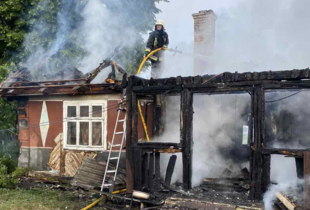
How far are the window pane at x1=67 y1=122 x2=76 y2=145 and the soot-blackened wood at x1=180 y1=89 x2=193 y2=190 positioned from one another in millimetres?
4772

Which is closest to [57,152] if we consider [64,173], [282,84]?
[64,173]

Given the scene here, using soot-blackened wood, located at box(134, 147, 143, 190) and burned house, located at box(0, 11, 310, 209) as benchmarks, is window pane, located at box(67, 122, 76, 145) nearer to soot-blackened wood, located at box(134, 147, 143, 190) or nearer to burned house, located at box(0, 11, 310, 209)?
burned house, located at box(0, 11, 310, 209)

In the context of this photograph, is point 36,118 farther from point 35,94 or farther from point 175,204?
point 175,204

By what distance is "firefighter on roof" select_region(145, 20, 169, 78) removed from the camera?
1110cm

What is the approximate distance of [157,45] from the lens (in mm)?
11242

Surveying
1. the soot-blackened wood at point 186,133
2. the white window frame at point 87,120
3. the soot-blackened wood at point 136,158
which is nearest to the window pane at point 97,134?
the white window frame at point 87,120

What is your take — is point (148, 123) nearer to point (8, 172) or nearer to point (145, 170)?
point (145, 170)

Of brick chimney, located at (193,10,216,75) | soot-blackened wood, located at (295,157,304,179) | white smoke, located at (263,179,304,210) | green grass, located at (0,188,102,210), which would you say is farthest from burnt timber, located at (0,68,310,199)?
brick chimney, located at (193,10,216,75)

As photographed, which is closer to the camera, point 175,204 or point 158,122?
point 175,204

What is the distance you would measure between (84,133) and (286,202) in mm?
6911

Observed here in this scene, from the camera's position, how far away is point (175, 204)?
758 cm

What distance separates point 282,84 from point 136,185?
4.53 metres

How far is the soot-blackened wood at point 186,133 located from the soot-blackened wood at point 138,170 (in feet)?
4.04

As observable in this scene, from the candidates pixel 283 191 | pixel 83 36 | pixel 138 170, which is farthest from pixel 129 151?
pixel 83 36
